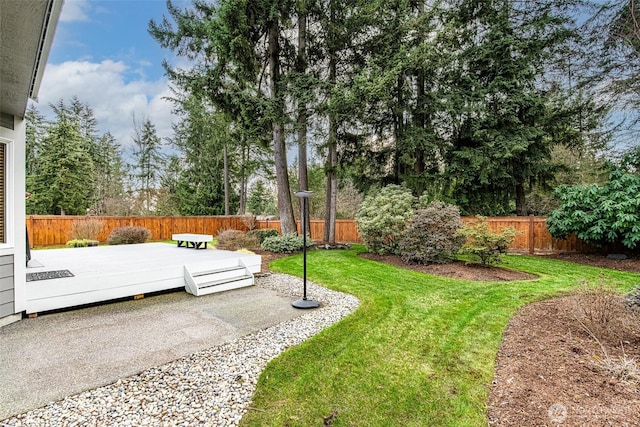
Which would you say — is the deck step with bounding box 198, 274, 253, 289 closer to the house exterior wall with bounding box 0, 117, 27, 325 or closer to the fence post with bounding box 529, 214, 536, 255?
the house exterior wall with bounding box 0, 117, 27, 325

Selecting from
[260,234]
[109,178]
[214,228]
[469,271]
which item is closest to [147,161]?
[109,178]

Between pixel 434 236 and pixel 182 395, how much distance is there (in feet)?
22.4

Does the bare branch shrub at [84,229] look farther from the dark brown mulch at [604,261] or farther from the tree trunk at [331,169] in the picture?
the dark brown mulch at [604,261]

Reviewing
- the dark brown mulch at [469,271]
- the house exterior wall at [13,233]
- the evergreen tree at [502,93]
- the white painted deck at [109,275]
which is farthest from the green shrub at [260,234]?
the house exterior wall at [13,233]

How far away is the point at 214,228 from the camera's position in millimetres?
17062

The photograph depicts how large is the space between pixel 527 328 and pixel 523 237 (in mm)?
Result: 8558

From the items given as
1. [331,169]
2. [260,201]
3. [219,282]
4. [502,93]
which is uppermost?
[502,93]

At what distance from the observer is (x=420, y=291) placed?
5.73 meters

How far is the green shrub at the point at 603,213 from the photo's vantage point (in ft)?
26.9

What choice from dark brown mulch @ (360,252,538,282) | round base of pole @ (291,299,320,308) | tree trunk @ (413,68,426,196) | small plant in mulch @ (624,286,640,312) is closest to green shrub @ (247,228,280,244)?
dark brown mulch @ (360,252,538,282)

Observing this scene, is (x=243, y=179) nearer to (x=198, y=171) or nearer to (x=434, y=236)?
(x=198, y=171)

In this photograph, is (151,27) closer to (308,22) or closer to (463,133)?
(308,22)

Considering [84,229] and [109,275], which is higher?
[84,229]

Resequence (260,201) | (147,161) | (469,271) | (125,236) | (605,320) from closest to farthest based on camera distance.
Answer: (605,320)
(469,271)
(125,236)
(147,161)
(260,201)
